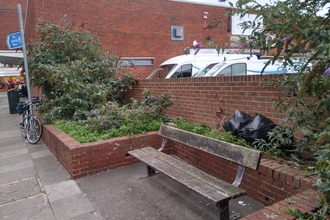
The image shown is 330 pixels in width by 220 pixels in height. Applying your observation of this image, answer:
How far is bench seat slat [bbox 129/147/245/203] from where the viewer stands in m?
2.55

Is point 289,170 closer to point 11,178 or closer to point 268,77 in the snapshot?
point 268,77

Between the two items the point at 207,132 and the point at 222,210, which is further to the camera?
the point at 207,132

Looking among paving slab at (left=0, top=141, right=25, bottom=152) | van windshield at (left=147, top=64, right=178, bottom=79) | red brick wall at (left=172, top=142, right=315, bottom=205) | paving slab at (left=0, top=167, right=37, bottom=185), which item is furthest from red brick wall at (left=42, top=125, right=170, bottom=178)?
van windshield at (left=147, top=64, right=178, bottom=79)

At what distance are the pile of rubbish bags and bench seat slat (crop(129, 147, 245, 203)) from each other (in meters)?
1.01

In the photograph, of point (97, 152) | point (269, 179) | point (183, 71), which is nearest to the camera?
point (269, 179)

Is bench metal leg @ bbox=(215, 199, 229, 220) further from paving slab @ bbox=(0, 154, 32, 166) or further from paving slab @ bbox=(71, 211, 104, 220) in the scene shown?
paving slab @ bbox=(0, 154, 32, 166)

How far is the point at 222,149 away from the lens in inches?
127

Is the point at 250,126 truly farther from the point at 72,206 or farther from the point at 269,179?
the point at 72,206

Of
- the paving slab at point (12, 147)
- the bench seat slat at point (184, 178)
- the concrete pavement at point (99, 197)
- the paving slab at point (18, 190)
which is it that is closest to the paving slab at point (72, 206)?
the concrete pavement at point (99, 197)

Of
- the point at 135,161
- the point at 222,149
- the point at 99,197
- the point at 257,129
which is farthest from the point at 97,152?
the point at 257,129

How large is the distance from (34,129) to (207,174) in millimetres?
5073

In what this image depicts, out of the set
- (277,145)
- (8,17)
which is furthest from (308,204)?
(8,17)

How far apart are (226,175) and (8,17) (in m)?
33.1

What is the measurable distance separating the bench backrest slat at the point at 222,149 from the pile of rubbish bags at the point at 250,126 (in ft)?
1.79
